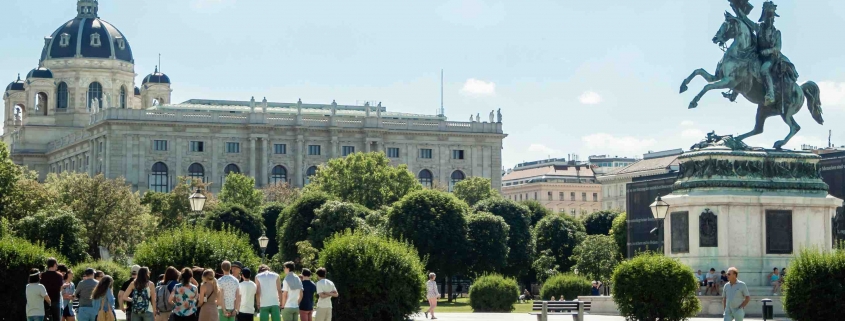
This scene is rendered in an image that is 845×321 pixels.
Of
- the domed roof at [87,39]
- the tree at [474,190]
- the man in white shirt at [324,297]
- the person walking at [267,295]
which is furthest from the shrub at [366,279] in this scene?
the domed roof at [87,39]

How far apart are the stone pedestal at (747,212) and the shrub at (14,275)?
54.3ft

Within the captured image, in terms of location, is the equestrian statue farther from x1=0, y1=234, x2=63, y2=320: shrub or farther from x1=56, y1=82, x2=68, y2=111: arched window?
x1=56, y1=82, x2=68, y2=111: arched window

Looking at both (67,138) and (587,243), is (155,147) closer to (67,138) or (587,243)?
(67,138)

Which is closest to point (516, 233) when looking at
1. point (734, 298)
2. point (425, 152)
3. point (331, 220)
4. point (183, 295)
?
point (331, 220)

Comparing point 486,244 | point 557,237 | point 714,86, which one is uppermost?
point 714,86

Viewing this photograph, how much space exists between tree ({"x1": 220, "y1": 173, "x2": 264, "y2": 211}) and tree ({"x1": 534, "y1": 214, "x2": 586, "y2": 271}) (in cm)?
2983

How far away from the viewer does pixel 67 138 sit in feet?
569

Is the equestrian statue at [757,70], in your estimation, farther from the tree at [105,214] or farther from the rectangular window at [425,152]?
the rectangular window at [425,152]

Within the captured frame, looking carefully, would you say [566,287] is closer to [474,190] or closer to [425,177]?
[474,190]

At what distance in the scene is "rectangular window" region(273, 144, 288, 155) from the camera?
163 metres

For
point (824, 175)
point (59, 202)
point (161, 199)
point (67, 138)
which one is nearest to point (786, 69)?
point (824, 175)

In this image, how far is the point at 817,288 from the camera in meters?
34.4

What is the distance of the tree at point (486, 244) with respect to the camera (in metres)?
85.6

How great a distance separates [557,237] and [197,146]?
217 feet
